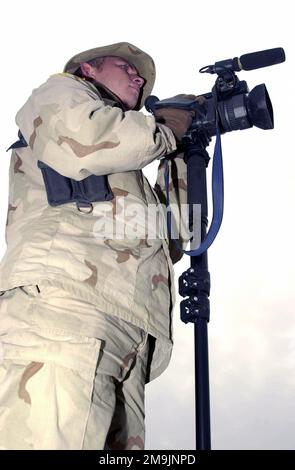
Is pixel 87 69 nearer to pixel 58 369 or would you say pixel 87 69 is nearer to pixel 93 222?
pixel 93 222

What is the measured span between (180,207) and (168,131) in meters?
0.74

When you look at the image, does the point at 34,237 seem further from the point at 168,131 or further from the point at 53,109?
the point at 168,131

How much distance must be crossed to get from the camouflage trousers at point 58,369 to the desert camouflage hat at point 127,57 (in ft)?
5.28

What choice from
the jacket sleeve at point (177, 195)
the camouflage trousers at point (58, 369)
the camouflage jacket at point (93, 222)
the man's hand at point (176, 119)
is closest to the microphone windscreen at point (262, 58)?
the man's hand at point (176, 119)

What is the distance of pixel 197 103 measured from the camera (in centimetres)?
293

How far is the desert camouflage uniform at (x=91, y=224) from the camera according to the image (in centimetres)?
238

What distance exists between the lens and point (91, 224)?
2.55 m

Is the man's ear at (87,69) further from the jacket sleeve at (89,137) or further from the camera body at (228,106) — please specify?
the jacket sleeve at (89,137)

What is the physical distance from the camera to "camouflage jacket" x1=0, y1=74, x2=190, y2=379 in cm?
239

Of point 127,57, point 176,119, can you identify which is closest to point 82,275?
point 176,119

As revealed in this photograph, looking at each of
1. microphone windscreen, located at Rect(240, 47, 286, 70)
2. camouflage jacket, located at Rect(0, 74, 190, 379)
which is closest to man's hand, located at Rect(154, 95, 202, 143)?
camouflage jacket, located at Rect(0, 74, 190, 379)

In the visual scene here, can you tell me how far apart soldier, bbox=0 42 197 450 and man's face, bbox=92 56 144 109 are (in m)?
0.29

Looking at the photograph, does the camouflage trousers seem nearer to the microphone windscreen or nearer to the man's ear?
the microphone windscreen

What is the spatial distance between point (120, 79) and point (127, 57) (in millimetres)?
353
